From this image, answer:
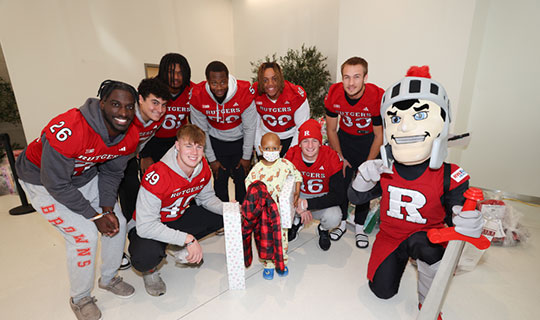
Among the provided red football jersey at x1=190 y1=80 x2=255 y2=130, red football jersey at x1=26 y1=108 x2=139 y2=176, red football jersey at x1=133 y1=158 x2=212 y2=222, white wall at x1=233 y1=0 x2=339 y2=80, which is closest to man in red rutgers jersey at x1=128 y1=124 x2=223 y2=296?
red football jersey at x1=133 y1=158 x2=212 y2=222

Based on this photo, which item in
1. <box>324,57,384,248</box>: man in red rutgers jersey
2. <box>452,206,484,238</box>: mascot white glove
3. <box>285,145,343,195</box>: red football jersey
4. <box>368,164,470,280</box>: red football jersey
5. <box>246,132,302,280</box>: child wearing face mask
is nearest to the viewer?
<box>452,206,484,238</box>: mascot white glove

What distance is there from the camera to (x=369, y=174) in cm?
163

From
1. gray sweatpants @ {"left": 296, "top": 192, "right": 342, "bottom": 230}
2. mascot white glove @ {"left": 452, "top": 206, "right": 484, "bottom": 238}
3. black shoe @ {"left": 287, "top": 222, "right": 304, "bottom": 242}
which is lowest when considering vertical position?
black shoe @ {"left": 287, "top": 222, "right": 304, "bottom": 242}

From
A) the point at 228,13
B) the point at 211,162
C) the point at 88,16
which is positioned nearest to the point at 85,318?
the point at 211,162

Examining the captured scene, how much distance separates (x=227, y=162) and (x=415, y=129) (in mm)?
1765

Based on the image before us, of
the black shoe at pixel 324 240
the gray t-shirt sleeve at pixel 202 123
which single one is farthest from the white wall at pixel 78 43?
the black shoe at pixel 324 240

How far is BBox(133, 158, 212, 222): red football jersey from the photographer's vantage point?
1.75m

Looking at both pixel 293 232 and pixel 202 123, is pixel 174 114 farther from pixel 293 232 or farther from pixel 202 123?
pixel 293 232

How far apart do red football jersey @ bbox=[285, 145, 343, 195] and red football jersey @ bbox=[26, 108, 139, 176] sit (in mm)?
1303

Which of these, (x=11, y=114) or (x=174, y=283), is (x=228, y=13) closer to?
(x=11, y=114)

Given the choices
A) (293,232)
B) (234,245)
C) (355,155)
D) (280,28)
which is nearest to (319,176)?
(355,155)

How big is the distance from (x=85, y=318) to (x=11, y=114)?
388 cm

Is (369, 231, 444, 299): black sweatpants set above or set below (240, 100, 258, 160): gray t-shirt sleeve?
below

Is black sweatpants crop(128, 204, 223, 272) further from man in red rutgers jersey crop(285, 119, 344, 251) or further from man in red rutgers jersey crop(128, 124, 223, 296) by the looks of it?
man in red rutgers jersey crop(285, 119, 344, 251)
